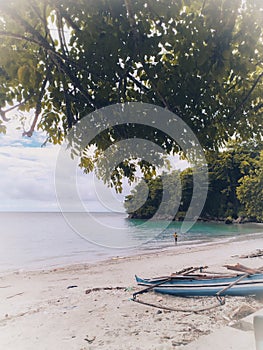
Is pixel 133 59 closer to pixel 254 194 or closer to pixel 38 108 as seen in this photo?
pixel 38 108

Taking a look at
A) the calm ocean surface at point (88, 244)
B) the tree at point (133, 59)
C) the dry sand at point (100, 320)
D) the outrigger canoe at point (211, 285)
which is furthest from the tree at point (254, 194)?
the tree at point (133, 59)

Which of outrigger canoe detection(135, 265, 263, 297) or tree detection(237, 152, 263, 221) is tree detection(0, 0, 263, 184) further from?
tree detection(237, 152, 263, 221)

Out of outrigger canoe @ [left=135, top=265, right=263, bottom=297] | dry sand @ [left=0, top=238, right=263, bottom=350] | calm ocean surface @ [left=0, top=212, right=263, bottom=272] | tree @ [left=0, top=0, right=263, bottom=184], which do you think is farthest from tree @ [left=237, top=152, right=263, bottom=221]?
tree @ [left=0, top=0, right=263, bottom=184]

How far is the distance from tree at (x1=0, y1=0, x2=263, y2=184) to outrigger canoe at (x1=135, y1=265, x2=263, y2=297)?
6.61m

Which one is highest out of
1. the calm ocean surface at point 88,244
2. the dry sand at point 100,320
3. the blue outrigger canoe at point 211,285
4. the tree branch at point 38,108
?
the tree branch at point 38,108

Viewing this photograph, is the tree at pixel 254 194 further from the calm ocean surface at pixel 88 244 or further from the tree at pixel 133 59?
the tree at pixel 133 59

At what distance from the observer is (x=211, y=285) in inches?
371

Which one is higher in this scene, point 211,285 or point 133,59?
point 133,59

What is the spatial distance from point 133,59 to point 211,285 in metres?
8.17

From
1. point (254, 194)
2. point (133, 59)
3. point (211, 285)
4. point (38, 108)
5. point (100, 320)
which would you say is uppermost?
point (254, 194)

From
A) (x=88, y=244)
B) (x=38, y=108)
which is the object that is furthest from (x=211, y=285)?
(x=88, y=244)

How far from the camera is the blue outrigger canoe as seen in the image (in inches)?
350

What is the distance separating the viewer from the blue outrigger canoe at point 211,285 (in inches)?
350

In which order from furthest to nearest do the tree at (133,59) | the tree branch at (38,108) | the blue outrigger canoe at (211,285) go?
1. the blue outrigger canoe at (211,285)
2. the tree branch at (38,108)
3. the tree at (133,59)
